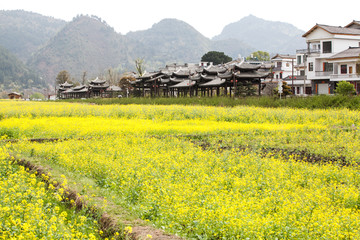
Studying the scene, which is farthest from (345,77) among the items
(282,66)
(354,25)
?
(282,66)

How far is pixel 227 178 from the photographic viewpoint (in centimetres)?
777

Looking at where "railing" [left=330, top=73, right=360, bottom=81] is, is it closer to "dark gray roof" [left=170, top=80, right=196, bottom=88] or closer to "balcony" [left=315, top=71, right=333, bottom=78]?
"balcony" [left=315, top=71, right=333, bottom=78]

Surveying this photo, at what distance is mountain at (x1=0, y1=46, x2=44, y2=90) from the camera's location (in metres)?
141

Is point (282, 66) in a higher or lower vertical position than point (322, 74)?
higher

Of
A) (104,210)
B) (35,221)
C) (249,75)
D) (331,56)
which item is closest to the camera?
(35,221)

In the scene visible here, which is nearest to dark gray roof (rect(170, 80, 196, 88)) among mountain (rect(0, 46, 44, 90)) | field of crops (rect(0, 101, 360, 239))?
field of crops (rect(0, 101, 360, 239))

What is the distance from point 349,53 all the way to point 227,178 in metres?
39.8

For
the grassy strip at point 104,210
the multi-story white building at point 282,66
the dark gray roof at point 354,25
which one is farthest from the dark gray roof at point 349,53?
the grassy strip at point 104,210

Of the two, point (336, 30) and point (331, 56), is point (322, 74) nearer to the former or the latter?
point (331, 56)

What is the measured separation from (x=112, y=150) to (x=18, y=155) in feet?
8.41

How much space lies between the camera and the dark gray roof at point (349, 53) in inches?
1635

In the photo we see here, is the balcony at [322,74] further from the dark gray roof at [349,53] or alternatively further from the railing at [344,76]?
the dark gray roof at [349,53]

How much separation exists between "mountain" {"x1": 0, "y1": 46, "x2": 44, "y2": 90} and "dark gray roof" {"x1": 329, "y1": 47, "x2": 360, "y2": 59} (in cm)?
12297

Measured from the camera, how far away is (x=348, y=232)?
5.00 meters
